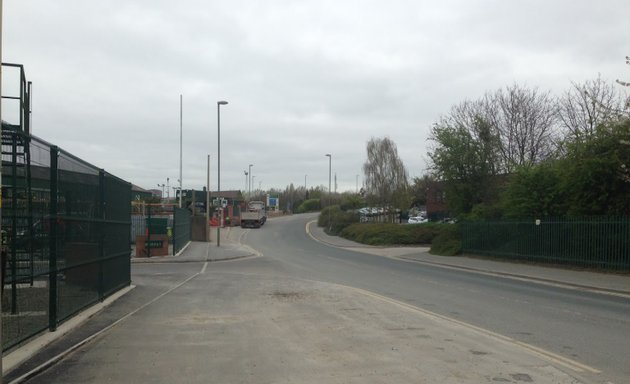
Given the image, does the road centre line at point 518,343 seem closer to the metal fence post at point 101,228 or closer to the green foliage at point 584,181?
the metal fence post at point 101,228

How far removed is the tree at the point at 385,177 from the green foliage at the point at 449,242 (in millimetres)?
23374

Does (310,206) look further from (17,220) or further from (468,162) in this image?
(17,220)

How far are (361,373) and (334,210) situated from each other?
63.9 m

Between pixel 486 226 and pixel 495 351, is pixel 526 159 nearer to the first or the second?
pixel 486 226

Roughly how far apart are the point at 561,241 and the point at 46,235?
22607mm

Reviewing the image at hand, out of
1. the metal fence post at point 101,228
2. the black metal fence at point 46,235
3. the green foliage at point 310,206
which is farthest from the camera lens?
the green foliage at point 310,206

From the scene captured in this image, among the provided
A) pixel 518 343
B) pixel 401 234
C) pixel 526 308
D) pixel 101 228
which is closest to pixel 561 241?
pixel 526 308

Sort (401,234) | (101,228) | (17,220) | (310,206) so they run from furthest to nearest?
(310,206) → (401,234) → (101,228) → (17,220)

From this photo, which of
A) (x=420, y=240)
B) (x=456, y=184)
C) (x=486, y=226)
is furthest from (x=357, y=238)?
(x=486, y=226)

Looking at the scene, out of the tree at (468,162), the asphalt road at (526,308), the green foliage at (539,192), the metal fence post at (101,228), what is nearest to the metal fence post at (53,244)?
the metal fence post at (101,228)

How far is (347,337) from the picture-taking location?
882 cm

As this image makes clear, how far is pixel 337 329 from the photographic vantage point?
9516mm

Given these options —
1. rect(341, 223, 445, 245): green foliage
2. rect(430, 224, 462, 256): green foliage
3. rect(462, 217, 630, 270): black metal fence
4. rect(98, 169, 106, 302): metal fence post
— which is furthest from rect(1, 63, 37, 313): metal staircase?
rect(341, 223, 445, 245): green foliage

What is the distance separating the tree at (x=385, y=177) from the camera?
59.9 metres
